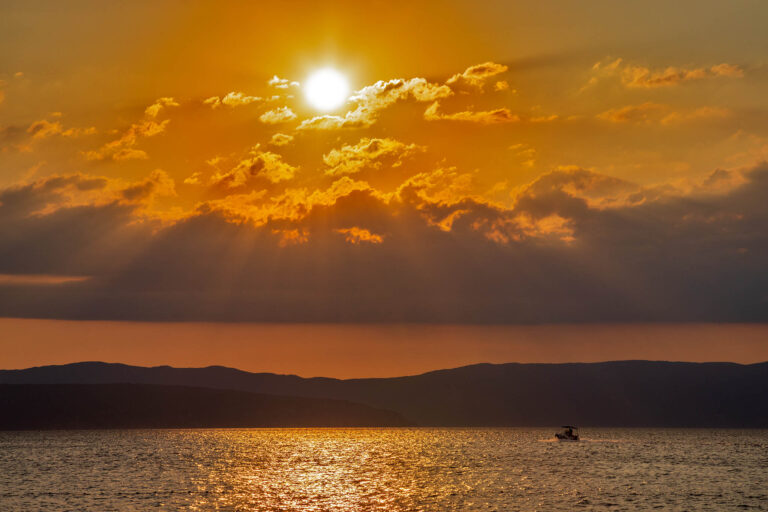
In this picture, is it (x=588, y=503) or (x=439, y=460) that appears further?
(x=439, y=460)

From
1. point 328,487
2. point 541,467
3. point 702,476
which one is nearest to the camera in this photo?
point 328,487

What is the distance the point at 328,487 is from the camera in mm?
128625

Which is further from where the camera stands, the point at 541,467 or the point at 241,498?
the point at 541,467

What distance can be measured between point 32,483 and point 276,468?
163ft

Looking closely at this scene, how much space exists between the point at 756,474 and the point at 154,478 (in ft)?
334

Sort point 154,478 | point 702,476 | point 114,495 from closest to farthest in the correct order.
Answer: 1. point 114,495
2. point 154,478
3. point 702,476

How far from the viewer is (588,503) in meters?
108

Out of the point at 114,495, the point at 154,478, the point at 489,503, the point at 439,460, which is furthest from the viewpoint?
the point at 439,460

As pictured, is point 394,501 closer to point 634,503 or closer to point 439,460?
point 634,503

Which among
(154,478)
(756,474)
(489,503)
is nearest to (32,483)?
(154,478)

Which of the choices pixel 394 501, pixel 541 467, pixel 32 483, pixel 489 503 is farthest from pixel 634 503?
pixel 32 483

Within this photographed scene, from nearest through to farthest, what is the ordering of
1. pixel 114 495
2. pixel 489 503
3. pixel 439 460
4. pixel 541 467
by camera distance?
pixel 489 503, pixel 114 495, pixel 541 467, pixel 439 460

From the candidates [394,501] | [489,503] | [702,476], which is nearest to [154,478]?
[394,501]

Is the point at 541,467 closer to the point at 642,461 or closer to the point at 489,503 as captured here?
the point at 642,461
